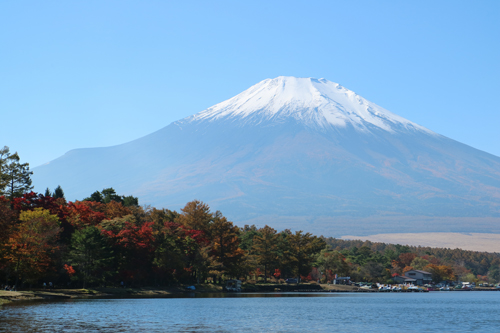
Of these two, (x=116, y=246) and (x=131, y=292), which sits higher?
(x=116, y=246)

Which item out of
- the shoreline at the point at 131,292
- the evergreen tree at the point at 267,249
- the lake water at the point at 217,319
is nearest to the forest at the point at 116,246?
the evergreen tree at the point at 267,249

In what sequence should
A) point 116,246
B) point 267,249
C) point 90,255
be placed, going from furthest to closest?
point 267,249
point 116,246
point 90,255

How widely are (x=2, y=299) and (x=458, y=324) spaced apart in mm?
44373

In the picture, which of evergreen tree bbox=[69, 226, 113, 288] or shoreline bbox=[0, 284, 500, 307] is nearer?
shoreline bbox=[0, 284, 500, 307]

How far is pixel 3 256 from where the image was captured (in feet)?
221

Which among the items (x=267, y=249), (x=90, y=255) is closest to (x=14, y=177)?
(x=90, y=255)

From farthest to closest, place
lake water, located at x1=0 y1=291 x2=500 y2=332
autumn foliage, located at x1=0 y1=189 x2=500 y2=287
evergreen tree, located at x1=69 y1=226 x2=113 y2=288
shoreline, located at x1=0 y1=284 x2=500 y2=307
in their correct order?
1. evergreen tree, located at x1=69 y1=226 x2=113 y2=288
2. autumn foliage, located at x1=0 y1=189 x2=500 y2=287
3. shoreline, located at x1=0 y1=284 x2=500 y2=307
4. lake water, located at x1=0 y1=291 x2=500 y2=332

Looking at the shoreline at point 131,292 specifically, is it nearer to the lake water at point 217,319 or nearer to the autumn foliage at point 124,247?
the autumn foliage at point 124,247

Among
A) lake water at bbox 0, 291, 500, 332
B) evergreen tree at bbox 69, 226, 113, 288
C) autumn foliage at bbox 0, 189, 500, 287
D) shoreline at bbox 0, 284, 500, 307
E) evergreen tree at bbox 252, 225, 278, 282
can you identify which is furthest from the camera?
evergreen tree at bbox 252, 225, 278, 282

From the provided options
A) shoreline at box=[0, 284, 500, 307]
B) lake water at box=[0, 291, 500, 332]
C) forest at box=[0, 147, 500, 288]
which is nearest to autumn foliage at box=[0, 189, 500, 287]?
forest at box=[0, 147, 500, 288]

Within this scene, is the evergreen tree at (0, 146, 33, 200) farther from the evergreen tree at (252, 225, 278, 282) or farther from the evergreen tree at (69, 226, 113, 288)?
the evergreen tree at (252, 225, 278, 282)

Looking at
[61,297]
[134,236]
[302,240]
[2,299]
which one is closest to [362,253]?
[302,240]

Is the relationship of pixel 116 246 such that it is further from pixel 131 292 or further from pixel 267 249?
pixel 267 249

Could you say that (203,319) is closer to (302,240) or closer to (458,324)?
(458,324)
